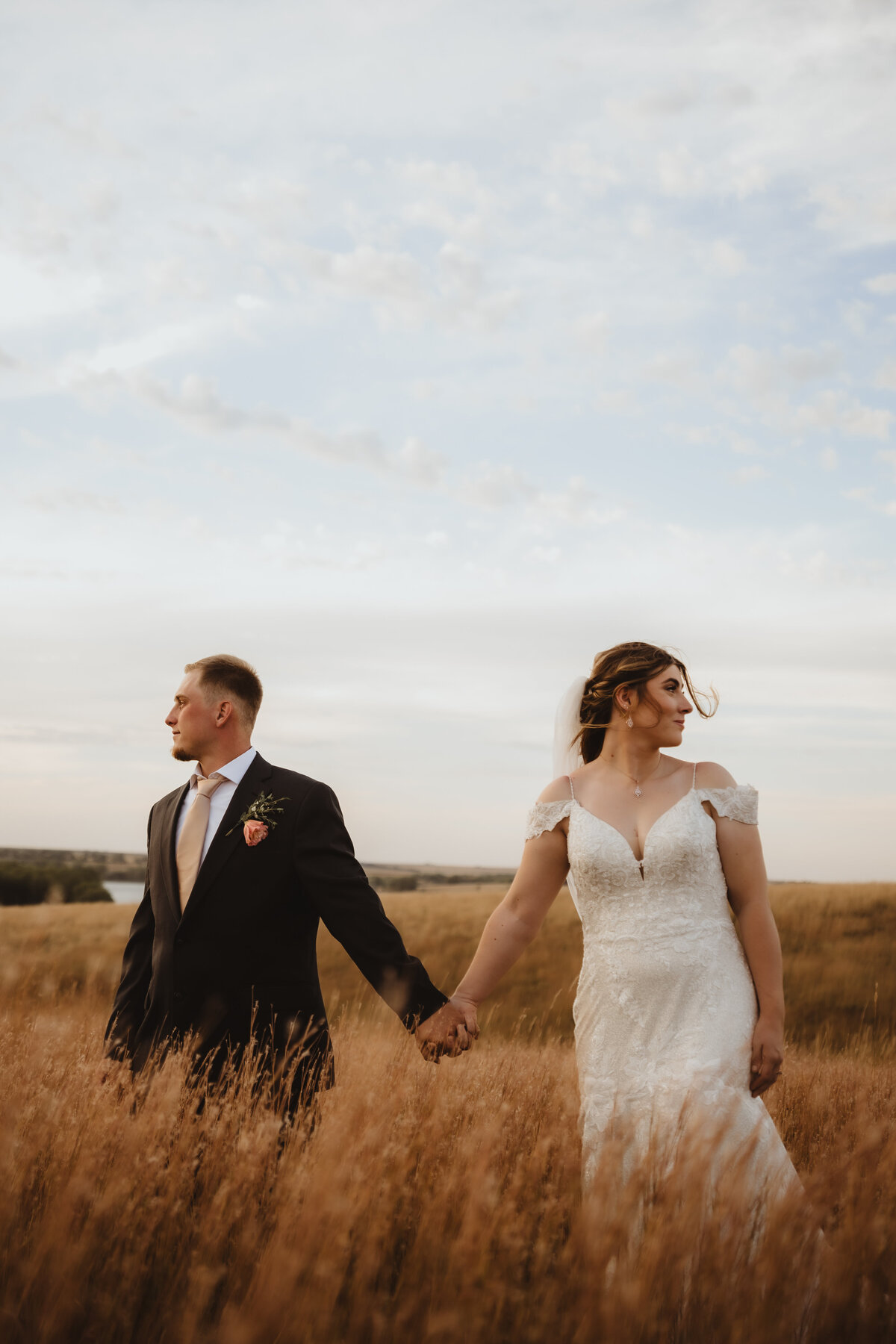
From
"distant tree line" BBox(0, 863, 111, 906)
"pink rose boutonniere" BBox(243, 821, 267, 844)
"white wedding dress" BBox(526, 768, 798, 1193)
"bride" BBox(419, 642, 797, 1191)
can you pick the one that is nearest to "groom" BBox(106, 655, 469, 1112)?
"pink rose boutonniere" BBox(243, 821, 267, 844)

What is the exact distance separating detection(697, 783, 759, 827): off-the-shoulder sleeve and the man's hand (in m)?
1.39

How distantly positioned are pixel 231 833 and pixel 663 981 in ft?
6.02

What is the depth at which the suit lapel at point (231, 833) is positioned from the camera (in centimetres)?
383

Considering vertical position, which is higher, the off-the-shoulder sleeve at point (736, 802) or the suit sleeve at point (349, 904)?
the off-the-shoulder sleeve at point (736, 802)

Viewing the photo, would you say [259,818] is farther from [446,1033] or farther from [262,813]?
[446,1033]

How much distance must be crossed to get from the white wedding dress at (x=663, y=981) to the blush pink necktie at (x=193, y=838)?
1559 mm

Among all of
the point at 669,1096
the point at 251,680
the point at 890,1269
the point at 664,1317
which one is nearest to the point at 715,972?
the point at 669,1096

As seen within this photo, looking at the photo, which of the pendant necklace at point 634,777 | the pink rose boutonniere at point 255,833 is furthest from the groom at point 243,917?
the pendant necklace at point 634,777

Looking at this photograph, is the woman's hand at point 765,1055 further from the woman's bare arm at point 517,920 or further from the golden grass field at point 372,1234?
the woman's bare arm at point 517,920

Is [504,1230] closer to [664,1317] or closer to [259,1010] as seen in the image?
[664,1317]

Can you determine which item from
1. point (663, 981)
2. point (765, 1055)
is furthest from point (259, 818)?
point (765, 1055)

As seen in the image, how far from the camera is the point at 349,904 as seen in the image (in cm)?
388

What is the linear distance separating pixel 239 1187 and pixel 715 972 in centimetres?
200

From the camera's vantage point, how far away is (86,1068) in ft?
11.0
